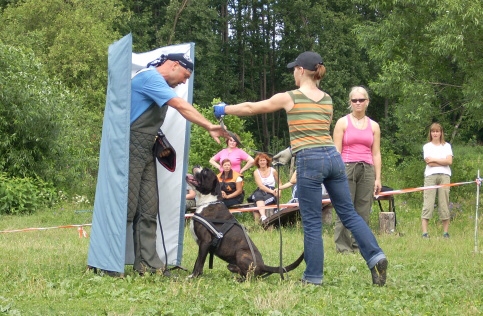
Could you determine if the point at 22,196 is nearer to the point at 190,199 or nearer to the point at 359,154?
the point at 190,199

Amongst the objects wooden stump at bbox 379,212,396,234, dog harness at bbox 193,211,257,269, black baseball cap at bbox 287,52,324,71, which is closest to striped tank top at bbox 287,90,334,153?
black baseball cap at bbox 287,52,324,71

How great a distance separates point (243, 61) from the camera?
47688 millimetres

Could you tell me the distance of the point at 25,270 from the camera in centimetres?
712

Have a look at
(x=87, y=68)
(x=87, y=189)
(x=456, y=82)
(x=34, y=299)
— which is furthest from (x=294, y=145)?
(x=87, y=68)

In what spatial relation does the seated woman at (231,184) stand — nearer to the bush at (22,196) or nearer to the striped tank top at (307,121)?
the bush at (22,196)

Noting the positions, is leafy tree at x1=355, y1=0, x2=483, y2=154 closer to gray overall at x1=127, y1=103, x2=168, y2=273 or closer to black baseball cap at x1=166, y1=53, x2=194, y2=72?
black baseball cap at x1=166, y1=53, x2=194, y2=72

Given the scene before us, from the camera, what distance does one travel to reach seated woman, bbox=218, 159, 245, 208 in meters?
13.8

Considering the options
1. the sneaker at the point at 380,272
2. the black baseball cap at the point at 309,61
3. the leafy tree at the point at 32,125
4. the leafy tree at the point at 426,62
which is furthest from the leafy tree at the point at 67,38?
the sneaker at the point at 380,272

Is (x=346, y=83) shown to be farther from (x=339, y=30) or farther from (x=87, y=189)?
(x=87, y=189)

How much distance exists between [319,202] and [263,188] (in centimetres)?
725

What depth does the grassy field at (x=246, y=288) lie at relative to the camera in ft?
17.9

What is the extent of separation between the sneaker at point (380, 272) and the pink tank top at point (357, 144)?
3032 millimetres

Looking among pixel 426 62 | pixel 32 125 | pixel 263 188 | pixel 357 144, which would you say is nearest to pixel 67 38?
pixel 32 125

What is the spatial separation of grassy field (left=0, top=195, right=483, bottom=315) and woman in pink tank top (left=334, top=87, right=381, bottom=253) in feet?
2.46
